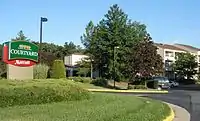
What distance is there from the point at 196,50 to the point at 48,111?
10436 cm

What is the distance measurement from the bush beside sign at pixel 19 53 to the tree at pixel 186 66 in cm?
6288

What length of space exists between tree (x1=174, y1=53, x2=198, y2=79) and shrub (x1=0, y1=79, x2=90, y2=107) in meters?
66.8

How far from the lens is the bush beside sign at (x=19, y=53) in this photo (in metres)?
22.0

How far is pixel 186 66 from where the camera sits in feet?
275

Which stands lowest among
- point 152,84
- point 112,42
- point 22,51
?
point 152,84

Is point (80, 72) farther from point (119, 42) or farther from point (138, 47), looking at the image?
point (138, 47)

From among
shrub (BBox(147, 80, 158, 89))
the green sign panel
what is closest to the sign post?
the green sign panel

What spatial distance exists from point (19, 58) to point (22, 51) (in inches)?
17.9

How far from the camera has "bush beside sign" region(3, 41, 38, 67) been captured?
21984mm

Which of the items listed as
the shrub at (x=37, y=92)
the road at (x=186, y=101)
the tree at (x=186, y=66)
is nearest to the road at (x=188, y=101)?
the road at (x=186, y=101)

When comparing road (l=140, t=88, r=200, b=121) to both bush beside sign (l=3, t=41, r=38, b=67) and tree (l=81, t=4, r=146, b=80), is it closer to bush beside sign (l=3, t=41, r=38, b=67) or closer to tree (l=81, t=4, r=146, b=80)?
bush beside sign (l=3, t=41, r=38, b=67)

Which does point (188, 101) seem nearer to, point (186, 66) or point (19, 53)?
point (19, 53)

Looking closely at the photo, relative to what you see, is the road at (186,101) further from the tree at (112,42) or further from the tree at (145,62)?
the tree at (112,42)

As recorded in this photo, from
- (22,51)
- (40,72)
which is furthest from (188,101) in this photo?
(40,72)
